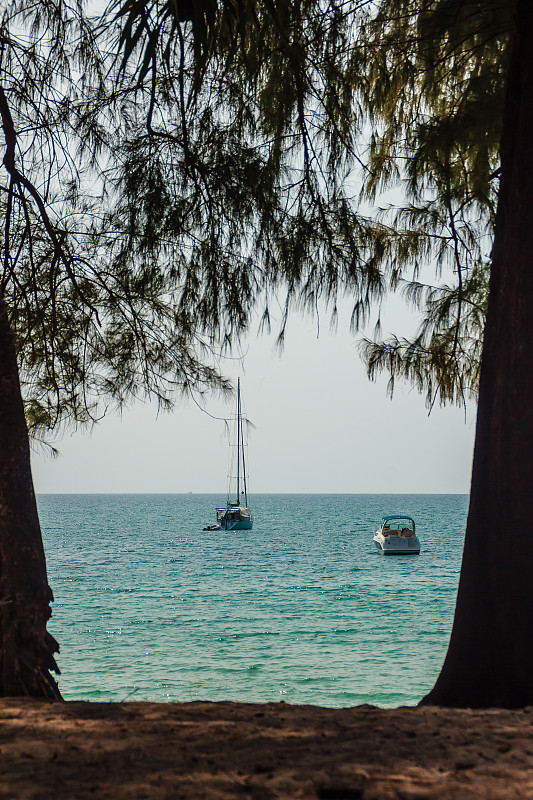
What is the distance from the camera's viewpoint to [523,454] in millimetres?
3775

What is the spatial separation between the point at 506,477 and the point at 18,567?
2.56 m

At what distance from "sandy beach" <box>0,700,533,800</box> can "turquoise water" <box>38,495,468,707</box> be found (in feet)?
6.07

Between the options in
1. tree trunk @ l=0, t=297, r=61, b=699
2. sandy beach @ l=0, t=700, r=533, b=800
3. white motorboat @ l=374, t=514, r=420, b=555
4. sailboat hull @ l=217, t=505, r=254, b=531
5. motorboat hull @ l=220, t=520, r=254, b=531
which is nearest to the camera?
sandy beach @ l=0, t=700, r=533, b=800

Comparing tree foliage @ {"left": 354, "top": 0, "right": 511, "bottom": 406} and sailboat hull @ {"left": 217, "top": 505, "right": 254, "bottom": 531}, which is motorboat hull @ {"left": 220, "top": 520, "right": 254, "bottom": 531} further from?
tree foliage @ {"left": 354, "top": 0, "right": 511, "bottom": 406}

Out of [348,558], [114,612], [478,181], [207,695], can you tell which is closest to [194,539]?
[348,558]

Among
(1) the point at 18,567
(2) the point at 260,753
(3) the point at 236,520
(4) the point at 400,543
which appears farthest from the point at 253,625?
(3) the point at 236,520

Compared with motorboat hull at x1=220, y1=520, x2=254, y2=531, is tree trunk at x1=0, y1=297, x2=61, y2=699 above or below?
above

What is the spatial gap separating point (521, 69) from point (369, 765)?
11.7ft

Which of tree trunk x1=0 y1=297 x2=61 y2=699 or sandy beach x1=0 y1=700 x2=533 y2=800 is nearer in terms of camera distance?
sandy beach x1=0 y1=700 x2=533 y2=800

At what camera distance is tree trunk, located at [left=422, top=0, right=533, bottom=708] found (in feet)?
12.2

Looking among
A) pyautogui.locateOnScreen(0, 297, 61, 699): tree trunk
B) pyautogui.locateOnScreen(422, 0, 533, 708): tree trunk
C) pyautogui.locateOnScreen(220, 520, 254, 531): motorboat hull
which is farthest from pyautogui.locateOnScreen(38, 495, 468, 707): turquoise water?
pyautogui.locateOnScreen(220, 520, 254, 531): motorboat hull

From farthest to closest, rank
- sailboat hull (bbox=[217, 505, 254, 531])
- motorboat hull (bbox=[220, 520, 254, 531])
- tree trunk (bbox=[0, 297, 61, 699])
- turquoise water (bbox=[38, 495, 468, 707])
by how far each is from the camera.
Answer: motorboat hull (bbox=[220, 520, 254, 531]) → sailboat hull (bbox=[217, 505, 254, 531]) → turquoise water (bbox=[38, 495, 468, 707]) → tree trunk (bbox=[0, 297, 61, 699])

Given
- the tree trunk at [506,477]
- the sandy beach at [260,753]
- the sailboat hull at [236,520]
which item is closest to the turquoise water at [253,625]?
the sandy beach at [260,753]

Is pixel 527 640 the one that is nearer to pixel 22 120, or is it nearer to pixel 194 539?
pixel 22 120
